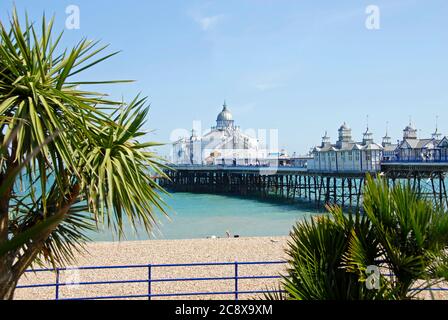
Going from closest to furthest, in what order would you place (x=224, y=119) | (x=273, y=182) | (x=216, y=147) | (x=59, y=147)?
(x=59, y=147)
(x=273, y=182)
(x=216, y=147)
(x=224, y=119)

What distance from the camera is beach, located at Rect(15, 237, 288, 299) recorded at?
386 inches

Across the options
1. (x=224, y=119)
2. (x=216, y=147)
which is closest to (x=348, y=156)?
(x=216, y=147)

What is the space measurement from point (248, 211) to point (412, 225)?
34.0m

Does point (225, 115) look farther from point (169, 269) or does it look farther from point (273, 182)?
point (169, 269)

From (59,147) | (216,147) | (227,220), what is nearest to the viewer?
(59,147)

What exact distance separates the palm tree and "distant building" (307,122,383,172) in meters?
30.7

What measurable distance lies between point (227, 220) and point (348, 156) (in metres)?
11.6

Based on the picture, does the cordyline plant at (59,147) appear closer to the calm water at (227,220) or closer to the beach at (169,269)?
the beach at (169,269)

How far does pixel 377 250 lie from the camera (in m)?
2.65

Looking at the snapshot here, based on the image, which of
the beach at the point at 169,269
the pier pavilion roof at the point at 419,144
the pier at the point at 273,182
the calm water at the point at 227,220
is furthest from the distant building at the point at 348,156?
the beach at the point at 169,269

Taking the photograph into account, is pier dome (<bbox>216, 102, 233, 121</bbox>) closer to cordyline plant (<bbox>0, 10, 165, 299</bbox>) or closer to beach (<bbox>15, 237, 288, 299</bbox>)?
beach (<bbox>15, 237, 288, 299</bbox>)

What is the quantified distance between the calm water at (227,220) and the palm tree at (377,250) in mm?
17517
